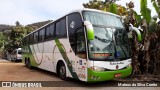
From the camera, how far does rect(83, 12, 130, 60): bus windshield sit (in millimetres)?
8258

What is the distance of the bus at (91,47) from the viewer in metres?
8.17

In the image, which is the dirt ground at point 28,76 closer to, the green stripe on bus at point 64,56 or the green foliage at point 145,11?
the green stripe on bus at point 64,56

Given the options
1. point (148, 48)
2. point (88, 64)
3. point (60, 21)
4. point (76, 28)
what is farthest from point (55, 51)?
point (148, 48)

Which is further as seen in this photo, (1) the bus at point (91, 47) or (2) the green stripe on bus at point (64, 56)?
(2) the green stripe on bus at point (64, 56)

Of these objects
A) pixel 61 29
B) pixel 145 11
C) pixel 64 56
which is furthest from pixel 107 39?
pixel 145 11

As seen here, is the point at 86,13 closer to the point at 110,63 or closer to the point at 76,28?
the point at 76,28

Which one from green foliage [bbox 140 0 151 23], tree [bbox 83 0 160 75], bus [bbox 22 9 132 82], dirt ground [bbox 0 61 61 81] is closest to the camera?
bus [bbox 22 9 132 82]

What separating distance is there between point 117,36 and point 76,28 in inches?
68.4

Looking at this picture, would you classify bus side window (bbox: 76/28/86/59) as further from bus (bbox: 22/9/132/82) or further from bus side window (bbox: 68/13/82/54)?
bus side window (bbox: 68/13/82/54)

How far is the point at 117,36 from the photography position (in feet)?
29.6

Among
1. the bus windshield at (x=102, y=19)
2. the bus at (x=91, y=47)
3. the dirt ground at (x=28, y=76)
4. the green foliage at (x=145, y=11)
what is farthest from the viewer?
the green foliage at (x=145, y=11)

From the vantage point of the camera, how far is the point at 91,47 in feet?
27.0

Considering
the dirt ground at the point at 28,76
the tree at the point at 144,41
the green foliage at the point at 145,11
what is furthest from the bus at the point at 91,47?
the green foliage at the point at 145,11

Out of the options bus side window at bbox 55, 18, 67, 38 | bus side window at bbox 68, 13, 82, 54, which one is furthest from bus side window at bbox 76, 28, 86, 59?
bus side window at bbox 55, 18, 67, 38
